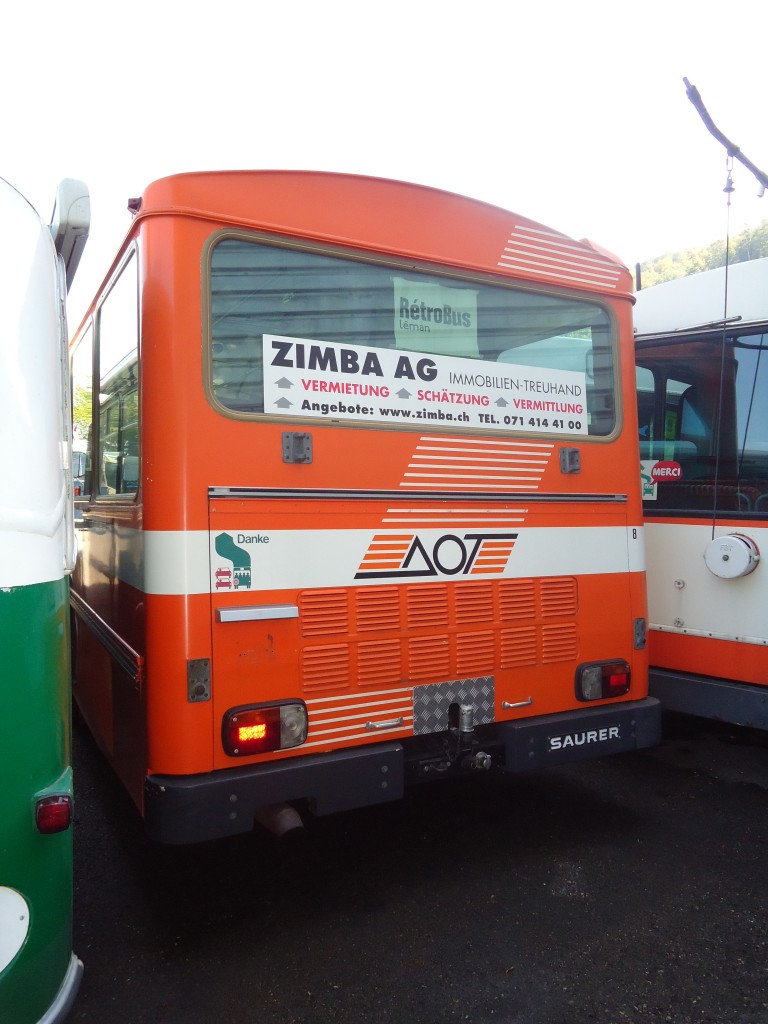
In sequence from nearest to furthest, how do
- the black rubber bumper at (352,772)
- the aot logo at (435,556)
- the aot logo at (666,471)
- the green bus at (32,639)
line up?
the green bus at (32,639)
the black rubber bumper at (352,772)
the aot logo at (435,556)
the aot logo at (666,471)

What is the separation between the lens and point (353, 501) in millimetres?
3426

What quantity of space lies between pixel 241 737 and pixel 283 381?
143cm

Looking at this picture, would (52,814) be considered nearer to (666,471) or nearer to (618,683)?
(618,683)

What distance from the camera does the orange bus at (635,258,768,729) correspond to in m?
4.59

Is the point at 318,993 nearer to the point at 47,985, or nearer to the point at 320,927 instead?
the point at 320,927

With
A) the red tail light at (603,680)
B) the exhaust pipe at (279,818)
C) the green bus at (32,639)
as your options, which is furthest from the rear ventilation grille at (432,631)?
the green bus at (32,639)

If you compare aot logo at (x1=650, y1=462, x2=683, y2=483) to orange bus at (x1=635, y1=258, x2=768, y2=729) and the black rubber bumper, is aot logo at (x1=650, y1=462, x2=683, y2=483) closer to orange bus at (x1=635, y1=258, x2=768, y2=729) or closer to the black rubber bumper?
orange bus at (x1=635, y1=258, x2=768, y2=729)

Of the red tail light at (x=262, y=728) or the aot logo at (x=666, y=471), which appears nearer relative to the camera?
the red tail light at (x=262, y=728)

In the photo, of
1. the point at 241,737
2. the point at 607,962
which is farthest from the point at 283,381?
the point at 607,962

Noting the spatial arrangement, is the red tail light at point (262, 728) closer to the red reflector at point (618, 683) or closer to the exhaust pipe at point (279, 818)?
the exhaust pipe at point (279, 818)

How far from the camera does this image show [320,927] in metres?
3.31

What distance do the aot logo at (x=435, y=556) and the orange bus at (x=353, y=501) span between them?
0.01 metres

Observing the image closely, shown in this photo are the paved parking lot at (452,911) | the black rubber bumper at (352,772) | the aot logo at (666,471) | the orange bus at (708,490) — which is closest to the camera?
the paved parking lot at (452,911)

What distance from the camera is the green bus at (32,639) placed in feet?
7.05
